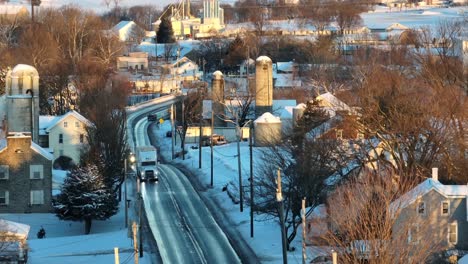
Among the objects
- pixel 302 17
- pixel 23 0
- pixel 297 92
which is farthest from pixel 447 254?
pixel 23 0

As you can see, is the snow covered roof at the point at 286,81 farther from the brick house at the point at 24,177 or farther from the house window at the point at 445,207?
the house window at the point at 445,207

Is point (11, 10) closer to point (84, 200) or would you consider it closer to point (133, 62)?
point (133, 62)

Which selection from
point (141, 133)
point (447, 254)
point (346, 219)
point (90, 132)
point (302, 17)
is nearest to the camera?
point (346, 219)

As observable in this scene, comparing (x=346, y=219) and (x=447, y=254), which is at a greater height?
(x=346, y=219)

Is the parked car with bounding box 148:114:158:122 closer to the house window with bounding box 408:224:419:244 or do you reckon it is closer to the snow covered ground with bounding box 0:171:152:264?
the snow covered ground with bounding box 0:171:152:264

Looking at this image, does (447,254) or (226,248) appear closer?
(447,254)

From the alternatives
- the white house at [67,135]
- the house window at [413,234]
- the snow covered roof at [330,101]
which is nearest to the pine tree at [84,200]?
the house window at [413,234]

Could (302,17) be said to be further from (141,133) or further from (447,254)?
(447,254)

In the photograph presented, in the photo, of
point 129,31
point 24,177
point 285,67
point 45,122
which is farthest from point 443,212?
point 129,31
